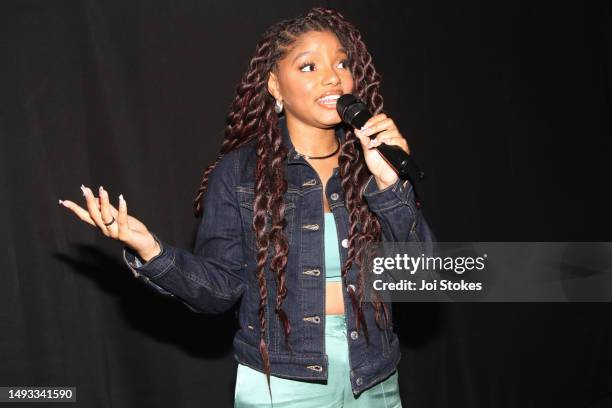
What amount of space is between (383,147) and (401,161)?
0.07 meters

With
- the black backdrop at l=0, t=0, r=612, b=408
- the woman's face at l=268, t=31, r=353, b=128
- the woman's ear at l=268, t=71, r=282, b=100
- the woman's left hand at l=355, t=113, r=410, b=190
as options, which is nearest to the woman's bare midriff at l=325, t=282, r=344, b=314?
the woman's left hand at l=355, t=113, r=410, b=190

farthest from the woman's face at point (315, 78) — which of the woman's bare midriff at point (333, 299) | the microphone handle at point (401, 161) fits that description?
the woman's bare midriff at point (333, 299)

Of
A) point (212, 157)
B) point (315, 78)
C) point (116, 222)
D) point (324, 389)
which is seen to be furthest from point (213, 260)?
point (212, 157)

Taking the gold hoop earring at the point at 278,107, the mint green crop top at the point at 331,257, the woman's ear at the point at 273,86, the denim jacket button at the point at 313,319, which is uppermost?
the woman's ear at the point at 273,86

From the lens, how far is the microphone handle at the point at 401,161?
148 centimetres

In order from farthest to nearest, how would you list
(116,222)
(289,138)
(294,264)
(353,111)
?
(289,138), (294,264), (353,111), (116,222)

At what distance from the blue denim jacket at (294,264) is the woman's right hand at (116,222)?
10 centimetres

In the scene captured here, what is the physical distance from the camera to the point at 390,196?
5.47 ft

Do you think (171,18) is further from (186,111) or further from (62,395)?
(62,395)

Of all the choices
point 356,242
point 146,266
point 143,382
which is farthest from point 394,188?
point 143,382

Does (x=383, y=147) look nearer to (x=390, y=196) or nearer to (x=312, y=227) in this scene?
(x=390, y=196)

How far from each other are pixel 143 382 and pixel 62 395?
309 mm

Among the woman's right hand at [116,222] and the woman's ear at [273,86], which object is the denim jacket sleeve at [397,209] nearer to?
the woman's ear at [273,86]

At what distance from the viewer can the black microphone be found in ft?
4.90
